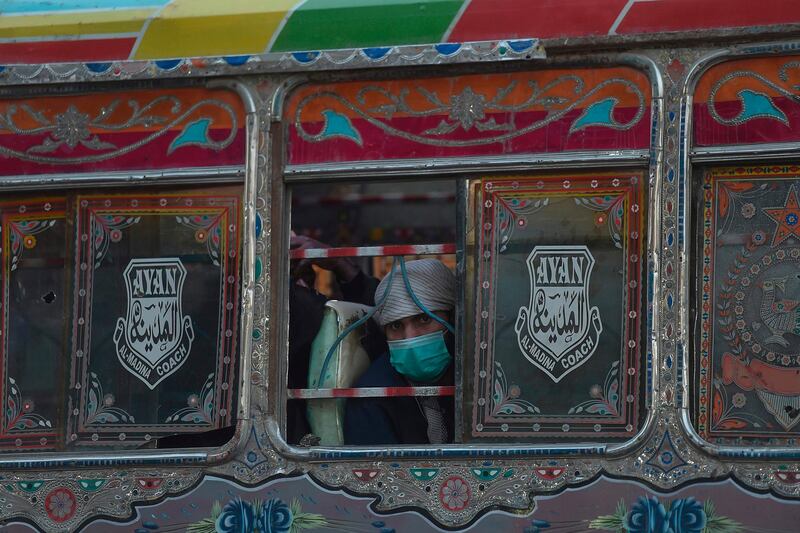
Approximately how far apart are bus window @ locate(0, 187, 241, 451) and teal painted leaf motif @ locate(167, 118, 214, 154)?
16 cm

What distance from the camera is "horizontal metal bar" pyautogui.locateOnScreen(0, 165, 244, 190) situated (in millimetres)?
5758

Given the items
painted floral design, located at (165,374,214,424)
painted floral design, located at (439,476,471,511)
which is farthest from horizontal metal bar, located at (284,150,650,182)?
painted floral design, located at (439,476,471,511)

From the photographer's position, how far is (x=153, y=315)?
5.79 meters

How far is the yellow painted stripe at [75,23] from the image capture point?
5910 millimetres

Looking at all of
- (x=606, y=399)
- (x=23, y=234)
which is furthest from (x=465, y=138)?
(x=23, y=234)

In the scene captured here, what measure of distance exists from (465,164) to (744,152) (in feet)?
2.94

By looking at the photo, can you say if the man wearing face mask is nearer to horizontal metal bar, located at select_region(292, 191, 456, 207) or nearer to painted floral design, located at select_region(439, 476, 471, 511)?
painted floral design, located at select_region(439, 476, 471, 511)

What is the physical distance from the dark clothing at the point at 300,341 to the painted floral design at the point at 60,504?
2.49ft

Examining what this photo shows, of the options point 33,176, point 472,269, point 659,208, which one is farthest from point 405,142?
point 33,176

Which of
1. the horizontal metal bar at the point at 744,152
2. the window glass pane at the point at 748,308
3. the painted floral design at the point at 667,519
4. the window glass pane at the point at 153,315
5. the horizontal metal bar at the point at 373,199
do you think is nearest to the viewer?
the painted floral design at the point at 667,519

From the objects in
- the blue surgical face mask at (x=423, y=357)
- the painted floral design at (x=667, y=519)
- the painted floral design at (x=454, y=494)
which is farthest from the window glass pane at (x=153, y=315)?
the painted floral design at (x=667, y=519)

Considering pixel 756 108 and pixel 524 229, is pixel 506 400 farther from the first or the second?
pixel 756 108

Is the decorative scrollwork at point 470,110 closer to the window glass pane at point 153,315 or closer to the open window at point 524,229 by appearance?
the open window at point 524,229

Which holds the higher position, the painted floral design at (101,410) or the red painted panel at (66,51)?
the red painted panel at (66,51)
